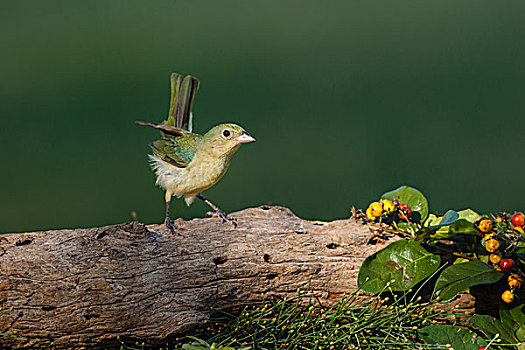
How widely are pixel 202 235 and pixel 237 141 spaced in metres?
0.27

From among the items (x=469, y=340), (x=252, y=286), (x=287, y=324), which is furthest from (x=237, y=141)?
(x=469, y=340)

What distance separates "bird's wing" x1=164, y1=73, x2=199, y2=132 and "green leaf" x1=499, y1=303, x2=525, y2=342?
1.04 m

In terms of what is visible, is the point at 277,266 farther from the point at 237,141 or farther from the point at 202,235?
the point at 237,141

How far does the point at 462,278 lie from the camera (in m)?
1.28

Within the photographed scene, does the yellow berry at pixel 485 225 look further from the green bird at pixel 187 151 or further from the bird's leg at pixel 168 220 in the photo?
the bird's leg at pixel 168 220


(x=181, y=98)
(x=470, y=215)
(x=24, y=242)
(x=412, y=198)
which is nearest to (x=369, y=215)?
(x=412, y=198)

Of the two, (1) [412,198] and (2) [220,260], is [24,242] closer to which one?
(2) [220,260]

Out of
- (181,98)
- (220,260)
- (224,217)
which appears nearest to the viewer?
(220,260)

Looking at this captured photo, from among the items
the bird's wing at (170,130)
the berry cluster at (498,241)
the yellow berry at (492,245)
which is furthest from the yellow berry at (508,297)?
the bird's wing at (170,130)

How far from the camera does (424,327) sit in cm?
128

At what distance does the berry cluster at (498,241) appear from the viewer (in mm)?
1302

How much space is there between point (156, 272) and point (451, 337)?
2.40ft

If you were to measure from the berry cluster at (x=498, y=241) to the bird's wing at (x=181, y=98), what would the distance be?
2.92 ft

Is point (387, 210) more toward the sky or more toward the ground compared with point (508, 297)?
more toward the sky
